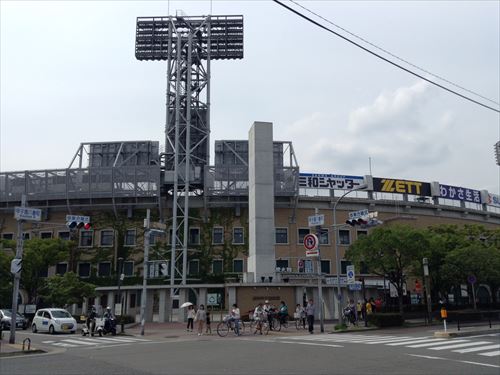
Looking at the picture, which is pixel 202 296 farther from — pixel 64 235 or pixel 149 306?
pixel 64 235

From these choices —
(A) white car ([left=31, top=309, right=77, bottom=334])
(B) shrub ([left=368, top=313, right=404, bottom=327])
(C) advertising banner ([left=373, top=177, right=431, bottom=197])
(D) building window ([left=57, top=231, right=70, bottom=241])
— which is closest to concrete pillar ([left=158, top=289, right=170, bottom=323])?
(A) white car ([left=31, top=309, right=77, bottom=334])

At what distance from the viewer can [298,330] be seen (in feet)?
94.1

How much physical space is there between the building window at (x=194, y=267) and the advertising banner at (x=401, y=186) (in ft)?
69.7

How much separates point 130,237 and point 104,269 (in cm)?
439

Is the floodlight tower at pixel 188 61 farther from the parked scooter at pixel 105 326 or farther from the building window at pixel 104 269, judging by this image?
the parked scooter at pixel 105 326

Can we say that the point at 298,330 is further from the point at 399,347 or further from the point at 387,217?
the point at 387,217

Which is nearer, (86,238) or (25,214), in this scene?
(25,214)

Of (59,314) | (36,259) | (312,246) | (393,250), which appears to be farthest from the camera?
(36,259)

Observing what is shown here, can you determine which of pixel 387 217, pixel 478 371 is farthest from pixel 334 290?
pixel 478 371

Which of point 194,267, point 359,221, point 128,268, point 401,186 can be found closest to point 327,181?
point 401,186

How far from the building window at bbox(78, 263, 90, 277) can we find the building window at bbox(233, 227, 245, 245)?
639 inches

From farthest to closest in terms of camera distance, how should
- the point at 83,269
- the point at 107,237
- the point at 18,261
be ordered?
the point at 107,237, the point at 83,269, the point at 18,261

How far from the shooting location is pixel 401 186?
56.2 meters

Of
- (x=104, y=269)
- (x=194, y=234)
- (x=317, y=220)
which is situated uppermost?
(x=194, y=234)
